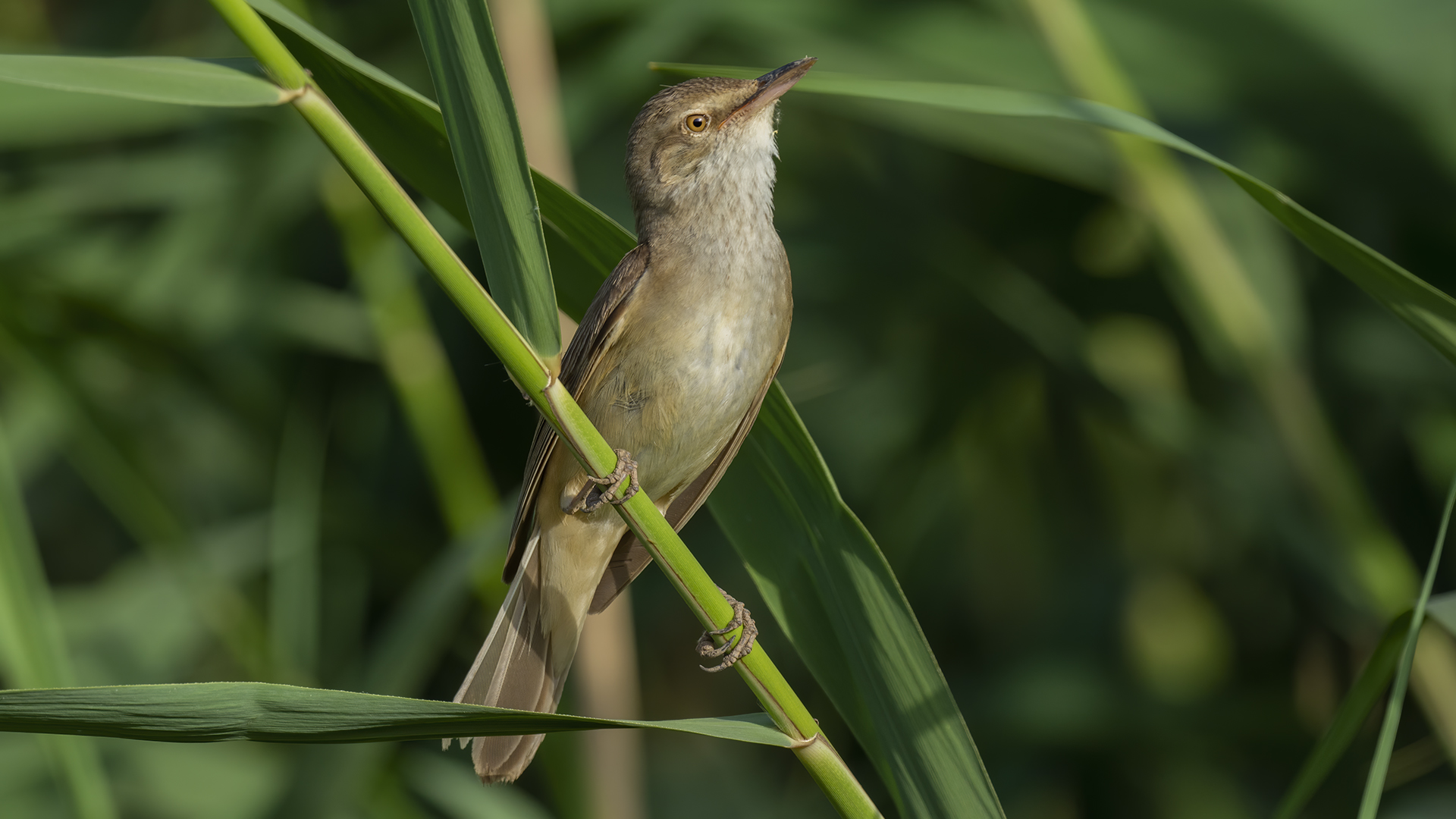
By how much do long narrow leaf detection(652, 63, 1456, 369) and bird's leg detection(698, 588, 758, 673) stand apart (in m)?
0.68

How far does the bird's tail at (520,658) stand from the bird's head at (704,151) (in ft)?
2.41

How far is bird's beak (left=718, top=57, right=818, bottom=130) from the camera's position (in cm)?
217

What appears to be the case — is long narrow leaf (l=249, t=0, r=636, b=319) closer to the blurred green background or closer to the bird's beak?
the bird's beak

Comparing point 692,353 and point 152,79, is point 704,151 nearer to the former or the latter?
point 692,353

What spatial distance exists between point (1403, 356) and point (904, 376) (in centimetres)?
146

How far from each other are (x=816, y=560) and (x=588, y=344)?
73 centimetres

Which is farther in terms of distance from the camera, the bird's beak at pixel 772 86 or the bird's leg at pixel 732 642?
the bird's beak at pixel 772 86

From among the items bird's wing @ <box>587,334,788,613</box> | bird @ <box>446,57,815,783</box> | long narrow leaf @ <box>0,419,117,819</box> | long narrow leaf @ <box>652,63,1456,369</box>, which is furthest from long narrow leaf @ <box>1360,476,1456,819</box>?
long narrow leaf @ <box>0,419,117,819</box>

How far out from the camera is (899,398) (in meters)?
3.95

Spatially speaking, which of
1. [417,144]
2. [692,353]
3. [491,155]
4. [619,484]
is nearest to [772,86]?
[692,353]

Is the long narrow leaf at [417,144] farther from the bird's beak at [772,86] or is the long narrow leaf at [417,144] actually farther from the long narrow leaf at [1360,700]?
the long narrow leaf at [1360,700]

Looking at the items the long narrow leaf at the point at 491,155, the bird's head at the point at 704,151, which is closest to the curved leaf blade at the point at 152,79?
the long narrow leaf at the point at 491,155

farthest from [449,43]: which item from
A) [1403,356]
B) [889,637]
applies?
[1403,356]

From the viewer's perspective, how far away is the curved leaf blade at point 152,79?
1.25 m
